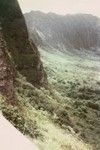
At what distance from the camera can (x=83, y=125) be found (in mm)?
15430

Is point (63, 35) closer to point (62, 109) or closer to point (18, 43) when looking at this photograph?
point (18, 43)

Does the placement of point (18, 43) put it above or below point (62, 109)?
above

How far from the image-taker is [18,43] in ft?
52.0

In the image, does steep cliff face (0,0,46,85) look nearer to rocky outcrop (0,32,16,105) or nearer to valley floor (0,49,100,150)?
valley floor (0,49,100,150)

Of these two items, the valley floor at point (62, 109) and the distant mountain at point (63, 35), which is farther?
the distant mountain at point (63, 35)

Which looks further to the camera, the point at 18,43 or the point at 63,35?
the point at 63,35

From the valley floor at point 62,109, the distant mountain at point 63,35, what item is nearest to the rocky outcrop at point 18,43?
the valley floor at point 62,109

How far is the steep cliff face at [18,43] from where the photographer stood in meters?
15.1

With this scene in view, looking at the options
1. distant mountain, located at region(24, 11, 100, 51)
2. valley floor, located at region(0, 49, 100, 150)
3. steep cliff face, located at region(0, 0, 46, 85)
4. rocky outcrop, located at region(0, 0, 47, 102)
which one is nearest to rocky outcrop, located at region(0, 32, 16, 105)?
valley floor, located at region(0, 49, 100, 150)

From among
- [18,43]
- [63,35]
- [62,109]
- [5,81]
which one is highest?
[5,81]

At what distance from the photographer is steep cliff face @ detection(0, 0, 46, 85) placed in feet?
49.6

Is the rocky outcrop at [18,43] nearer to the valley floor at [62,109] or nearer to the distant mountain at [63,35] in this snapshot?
the valley floor at [62,109]

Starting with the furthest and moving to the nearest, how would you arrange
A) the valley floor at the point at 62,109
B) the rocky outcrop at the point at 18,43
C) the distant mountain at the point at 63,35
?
the distant mountain at the point at 63,35 < the rocky outcrop at the point at 18,43 < the valley floor at the point at 62,109

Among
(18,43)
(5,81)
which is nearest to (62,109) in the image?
(18,43)
